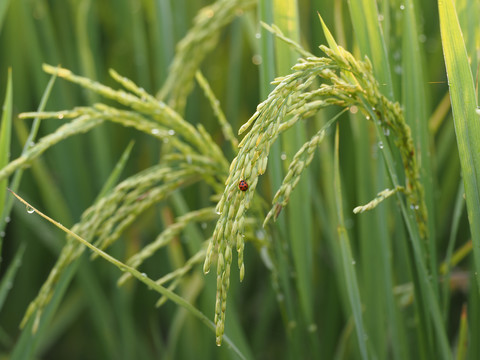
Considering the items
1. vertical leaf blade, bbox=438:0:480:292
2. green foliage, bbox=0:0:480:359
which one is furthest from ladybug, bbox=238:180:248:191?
vertical leaf blade, bbox=438:0:480:292

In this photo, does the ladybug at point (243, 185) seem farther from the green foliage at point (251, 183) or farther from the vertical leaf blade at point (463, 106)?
the vertical leaf blade at point (463, 106)

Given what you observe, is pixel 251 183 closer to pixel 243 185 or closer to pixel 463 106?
pixel 243 185

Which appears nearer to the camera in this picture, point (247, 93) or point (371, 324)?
point (371, 324)

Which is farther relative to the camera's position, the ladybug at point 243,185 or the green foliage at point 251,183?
the green foliage at point 251,183

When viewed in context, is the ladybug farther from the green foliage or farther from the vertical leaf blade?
the vertical leaf blade

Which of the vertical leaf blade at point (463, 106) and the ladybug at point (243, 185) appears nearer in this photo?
the ladybug at point (243, 185)

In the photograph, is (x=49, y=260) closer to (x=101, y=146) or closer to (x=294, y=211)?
(x=101, y=146)

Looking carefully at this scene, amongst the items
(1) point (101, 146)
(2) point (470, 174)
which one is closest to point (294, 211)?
(2) point (470, 174)

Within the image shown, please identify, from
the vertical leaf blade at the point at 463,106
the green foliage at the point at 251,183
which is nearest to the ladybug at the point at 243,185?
the green foliage at the point at 251,183

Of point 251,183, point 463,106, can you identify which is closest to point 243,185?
point 251,183
